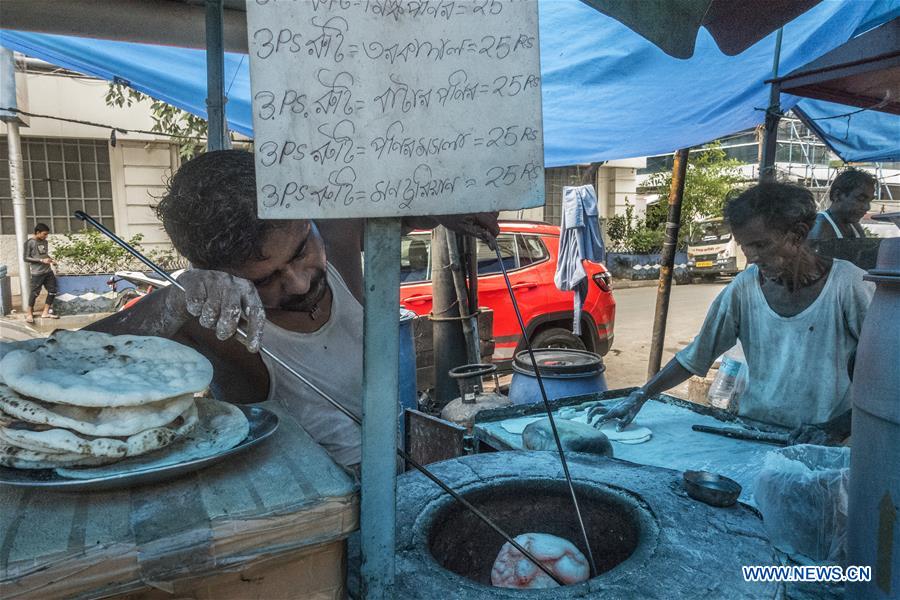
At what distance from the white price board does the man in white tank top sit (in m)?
0.54

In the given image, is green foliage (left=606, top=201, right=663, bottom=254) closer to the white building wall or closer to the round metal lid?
the white building wall

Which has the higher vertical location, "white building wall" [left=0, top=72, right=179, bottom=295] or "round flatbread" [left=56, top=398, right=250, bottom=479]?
"white building wall" [left=0, top=72, right=179, bottom=295]

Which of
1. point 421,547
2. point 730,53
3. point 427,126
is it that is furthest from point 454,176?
point 730,53

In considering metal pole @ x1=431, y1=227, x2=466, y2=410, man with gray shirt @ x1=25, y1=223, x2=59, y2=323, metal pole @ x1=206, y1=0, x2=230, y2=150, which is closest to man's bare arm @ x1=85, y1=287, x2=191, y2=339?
metal pole @ x1=206, y1=0, x2=230, y2=150

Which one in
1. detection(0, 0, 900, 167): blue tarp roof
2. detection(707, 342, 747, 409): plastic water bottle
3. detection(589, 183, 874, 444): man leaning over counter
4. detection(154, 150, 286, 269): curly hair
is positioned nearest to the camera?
detection(154, 150, 286, 269): curly hair

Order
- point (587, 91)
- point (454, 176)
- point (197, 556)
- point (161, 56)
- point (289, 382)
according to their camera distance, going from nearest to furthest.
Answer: point (197, 556)
point (454, 176)
point (289, 382)
point (161, 56)
point (587, 91)

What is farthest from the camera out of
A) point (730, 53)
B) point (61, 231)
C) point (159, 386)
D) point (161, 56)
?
point (61, 231)

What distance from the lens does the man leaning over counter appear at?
7.88ft

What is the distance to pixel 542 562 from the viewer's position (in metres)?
1.19

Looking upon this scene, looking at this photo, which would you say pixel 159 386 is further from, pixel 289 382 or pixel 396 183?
pixel 289 382

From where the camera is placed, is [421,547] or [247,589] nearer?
[247,589]

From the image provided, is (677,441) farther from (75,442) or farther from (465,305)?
(465,305)

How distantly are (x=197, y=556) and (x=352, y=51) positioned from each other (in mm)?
689

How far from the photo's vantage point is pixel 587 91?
4875 millimetres
